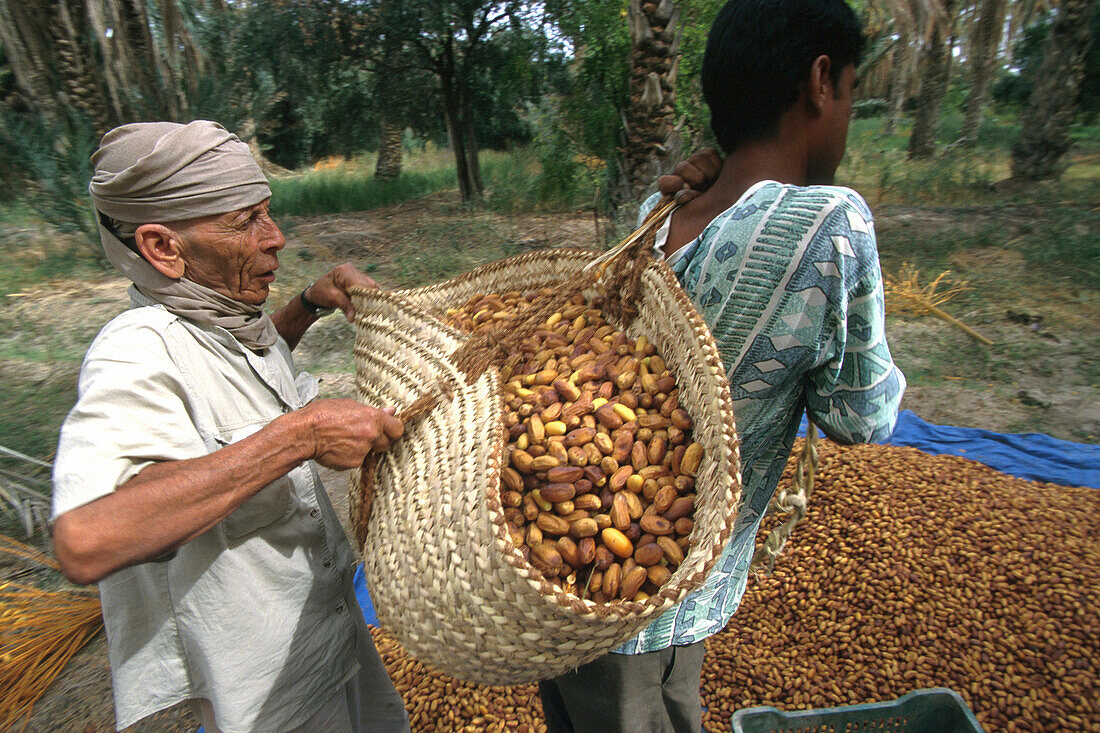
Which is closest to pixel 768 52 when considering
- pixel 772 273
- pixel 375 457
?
pixel 772 273

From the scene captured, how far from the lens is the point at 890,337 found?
17.4 feet

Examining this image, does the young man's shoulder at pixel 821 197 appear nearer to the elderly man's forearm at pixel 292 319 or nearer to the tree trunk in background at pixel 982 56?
the elderly man's forearm at pixel 292 319

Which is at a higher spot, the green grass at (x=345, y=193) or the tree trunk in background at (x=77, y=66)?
the tree trunk in background at (x=77, y=66)

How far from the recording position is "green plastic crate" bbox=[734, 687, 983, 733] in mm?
1752

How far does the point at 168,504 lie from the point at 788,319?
1.05 m

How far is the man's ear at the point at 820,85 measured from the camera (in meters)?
1.08

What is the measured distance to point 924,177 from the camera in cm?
893

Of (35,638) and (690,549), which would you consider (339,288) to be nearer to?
(690,549)

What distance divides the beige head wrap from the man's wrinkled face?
0.02 m

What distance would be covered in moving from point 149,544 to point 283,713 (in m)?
0.67

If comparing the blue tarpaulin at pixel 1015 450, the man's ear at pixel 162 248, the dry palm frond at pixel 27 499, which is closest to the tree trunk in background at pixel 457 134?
the dry palm frond at pixel 27 499

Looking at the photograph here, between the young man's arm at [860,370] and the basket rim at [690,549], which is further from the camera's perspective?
the young man's arm at [860,370]

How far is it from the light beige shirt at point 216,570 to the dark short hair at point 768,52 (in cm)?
114

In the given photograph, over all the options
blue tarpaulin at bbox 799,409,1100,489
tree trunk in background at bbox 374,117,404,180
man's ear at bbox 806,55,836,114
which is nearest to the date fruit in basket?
man's ear at bbox 806,55,836,114
